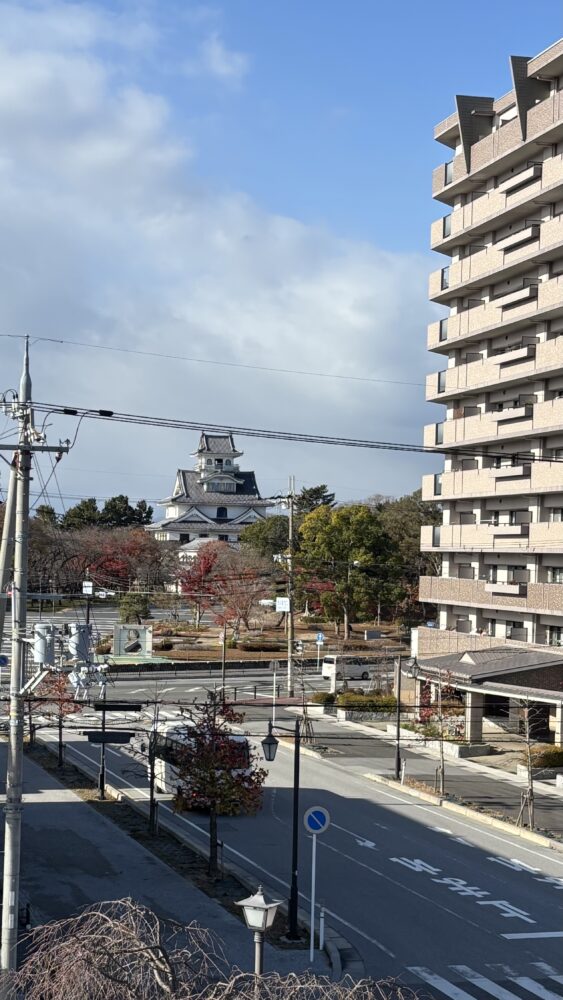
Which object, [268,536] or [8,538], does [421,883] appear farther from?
[268,536]

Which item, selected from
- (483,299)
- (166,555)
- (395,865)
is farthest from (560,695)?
(166,555)

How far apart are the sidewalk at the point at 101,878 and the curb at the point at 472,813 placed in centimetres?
955

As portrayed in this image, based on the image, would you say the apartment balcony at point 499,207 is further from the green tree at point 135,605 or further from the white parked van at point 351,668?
the green tree at point 135,605

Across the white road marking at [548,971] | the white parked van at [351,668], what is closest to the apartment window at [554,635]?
the white parked van at [351,668]

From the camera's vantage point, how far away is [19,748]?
13289 mm

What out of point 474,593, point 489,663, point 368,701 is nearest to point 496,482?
point 474,593

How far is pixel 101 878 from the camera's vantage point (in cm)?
2080

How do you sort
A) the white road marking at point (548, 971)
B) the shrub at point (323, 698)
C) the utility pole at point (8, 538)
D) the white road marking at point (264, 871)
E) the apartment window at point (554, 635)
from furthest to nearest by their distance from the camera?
the shrub at point (323, 698), the apartment window at point (554, 635), the white road marking at point (264, 871), the white road marking at point (548, 971), the utility pole at point (8, 538)

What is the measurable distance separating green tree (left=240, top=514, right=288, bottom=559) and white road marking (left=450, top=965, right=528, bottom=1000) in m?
65.8

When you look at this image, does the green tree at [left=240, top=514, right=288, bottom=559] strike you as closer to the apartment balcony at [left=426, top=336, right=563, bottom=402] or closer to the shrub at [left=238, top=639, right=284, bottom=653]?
the shrub at [left=238, top=639, right=284, bottom=653]

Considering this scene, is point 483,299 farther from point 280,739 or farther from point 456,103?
point 280,739

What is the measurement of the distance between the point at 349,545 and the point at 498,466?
1140 inches

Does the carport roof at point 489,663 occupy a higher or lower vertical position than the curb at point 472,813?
higher

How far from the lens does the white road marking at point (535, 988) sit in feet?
50.9
